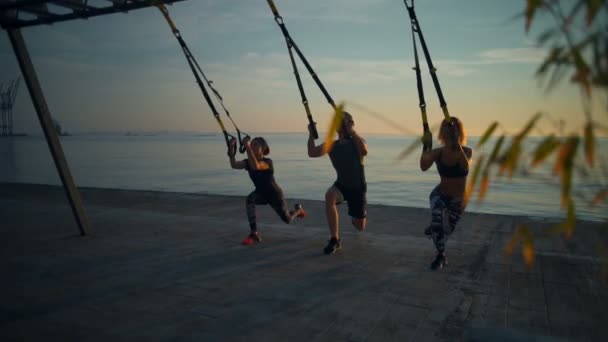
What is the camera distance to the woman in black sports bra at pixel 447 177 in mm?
4699

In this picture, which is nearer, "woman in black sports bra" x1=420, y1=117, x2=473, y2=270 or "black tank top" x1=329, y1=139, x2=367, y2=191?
"woman in black sports bra" x1=420, y1=117, x2=473, y2=270

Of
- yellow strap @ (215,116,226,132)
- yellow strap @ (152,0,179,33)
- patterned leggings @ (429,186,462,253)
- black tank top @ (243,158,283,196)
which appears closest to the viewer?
yellow strap @ (152,0,179,33)

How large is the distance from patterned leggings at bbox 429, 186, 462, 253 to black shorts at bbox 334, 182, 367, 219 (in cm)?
107

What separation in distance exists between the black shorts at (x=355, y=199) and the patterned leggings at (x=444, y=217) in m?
1.07

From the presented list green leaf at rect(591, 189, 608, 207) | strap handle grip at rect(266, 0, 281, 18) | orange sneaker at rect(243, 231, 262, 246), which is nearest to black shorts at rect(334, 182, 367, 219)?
orange sneaker at rect(243, 231, 262, 246)

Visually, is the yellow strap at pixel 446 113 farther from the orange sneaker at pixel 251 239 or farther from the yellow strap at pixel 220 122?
the orange sneaker at pixel 251 239

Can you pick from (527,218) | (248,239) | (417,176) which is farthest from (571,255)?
(417,176)

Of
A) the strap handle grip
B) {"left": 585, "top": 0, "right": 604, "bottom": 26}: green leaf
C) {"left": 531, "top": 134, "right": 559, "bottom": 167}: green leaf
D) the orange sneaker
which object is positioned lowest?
the orange sneaker

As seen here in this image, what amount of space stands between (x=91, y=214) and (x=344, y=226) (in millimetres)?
5901

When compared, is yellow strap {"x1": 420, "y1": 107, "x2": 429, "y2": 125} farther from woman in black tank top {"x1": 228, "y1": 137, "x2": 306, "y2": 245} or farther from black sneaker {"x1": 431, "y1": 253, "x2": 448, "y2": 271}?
woman in black tank top {"x1": 228, "y1": 137, "x2": 306, "y2": 245}

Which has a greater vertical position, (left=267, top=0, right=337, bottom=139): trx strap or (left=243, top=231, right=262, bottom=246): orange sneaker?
(left=267, top=0, right=337, bottom=139): trx strap

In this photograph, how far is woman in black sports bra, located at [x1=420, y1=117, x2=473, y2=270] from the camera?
15.4 ft

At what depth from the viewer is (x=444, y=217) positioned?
16.3 ft

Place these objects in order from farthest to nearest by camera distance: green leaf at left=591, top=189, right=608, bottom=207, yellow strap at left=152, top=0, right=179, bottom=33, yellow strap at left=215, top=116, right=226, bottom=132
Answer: yellow strap at left=215, top=116, right=226, bottom=132, yellow strap at left=152, top=0, right=179, bottom=33, green leaf at left=591, top=189, right=608, bottom=207
